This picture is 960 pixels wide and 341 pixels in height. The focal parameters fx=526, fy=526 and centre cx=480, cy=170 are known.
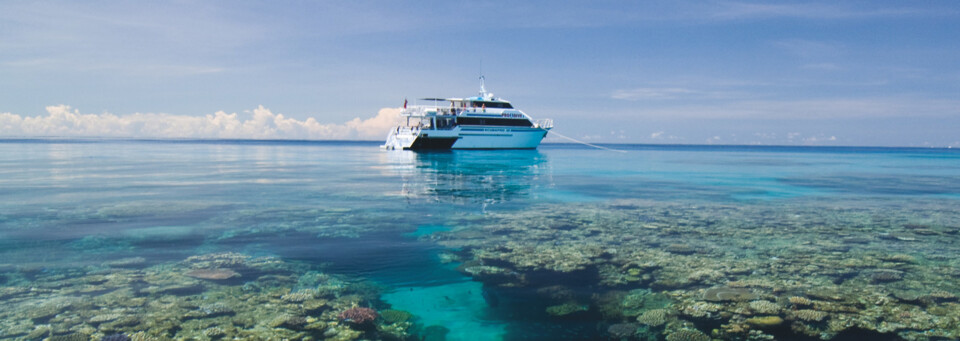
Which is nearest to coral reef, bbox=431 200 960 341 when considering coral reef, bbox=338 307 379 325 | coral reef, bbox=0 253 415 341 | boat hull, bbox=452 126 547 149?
coral reef, bbox=338 307 379 325

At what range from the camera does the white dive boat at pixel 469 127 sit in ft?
202

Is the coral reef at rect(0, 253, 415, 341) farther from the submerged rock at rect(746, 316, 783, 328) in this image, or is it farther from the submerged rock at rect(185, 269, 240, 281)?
the submerged rock at rect(746, 316, 783, 328)

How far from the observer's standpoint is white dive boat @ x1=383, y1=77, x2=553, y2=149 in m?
61.5

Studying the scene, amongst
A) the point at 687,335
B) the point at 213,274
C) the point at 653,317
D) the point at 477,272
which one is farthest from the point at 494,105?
the point at 687,335

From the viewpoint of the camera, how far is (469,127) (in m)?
63.1

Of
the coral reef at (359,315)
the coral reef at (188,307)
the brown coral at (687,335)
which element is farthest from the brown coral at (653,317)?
the coral reef at (359,315)

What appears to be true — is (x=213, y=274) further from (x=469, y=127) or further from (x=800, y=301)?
(x=469, y=127)

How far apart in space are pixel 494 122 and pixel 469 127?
4.21 m

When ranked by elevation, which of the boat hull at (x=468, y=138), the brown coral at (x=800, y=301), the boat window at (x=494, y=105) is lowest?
the brown coral at (x=800, y=301)

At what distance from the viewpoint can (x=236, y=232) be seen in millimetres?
9992

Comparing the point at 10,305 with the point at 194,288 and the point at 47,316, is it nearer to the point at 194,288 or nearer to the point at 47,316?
the point at 47,316

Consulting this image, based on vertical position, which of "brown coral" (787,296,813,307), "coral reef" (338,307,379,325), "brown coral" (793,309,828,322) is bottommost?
"coral reef" (338,307,379,325)

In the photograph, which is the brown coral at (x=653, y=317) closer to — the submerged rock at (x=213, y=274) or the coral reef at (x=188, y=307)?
the coral reef at (x=188, y=307)

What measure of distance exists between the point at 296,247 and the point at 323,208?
492 cm
